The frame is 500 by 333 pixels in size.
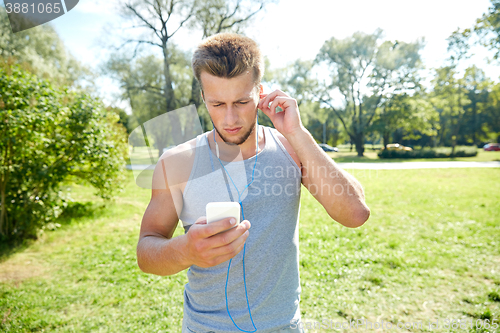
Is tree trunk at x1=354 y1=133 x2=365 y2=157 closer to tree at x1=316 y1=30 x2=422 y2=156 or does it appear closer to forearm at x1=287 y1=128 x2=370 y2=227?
tree at x1=316 y1=30 x2=422 y2=156

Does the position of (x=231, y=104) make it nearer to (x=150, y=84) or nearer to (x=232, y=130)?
(x=232, y=130)

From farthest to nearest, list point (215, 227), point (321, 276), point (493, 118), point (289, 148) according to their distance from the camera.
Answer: point (493, 118)
point (321, 276)
point (289, 148)
point (215, 227)

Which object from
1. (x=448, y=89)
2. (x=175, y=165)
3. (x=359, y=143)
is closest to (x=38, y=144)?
(x=175, y=165)

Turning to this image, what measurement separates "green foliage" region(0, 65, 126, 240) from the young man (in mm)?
3926

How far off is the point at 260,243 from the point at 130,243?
5.13 metres

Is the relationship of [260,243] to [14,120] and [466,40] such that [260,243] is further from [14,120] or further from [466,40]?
[466,40]

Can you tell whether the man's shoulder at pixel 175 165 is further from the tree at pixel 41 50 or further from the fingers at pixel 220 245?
the tree at pixel 41 50

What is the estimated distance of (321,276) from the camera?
4.38 m

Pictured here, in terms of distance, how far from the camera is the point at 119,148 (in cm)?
726

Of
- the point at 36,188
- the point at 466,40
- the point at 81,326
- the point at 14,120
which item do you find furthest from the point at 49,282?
the point at 466,40

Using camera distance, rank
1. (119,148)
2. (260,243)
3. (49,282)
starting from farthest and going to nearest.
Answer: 1. (119,148)
2. (49,282)
3. (260,243)

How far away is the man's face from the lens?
1510 millimetres

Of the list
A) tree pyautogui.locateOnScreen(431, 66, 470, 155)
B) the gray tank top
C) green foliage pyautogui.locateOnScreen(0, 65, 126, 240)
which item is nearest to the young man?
the gray tank top

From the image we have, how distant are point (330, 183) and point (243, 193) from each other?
0.45m
